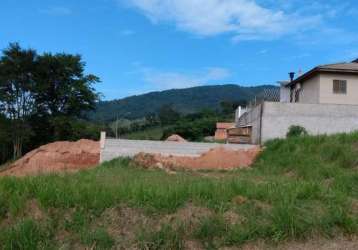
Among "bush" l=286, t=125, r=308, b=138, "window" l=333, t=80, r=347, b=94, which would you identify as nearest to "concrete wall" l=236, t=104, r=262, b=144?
"bush" l=286, t=125, r=308, b=138

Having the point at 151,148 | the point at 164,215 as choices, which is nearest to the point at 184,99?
the point at 151,148

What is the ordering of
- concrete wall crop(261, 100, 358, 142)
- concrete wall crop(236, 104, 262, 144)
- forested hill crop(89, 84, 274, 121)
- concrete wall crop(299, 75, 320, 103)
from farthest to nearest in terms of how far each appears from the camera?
forested hill crop(89, 84, 274, 121)
concrete wall crop(299, 75, 320, 103)
concrete wall crop(236, 104, 262, 144)
concrete wall crop(261, 100, 358, 142)

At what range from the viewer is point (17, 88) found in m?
42.7

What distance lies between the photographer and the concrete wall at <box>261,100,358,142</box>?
27.5 metres

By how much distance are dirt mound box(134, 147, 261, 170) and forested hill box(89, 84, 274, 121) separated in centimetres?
6942

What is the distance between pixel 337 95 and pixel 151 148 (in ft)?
44.0

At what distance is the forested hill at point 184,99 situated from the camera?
98.2 metres

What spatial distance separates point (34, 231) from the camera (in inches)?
249

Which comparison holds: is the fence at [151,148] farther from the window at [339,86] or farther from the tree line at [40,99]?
the tree line at [40,99]

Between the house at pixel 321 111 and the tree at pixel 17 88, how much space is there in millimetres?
22460

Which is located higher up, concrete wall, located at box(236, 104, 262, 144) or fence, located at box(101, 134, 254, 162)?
concrete wall, located at box(236, 104, 262, 144)

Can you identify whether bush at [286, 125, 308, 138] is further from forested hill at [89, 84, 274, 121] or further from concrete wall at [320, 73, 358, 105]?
forested hill at [89, 84, 274, 121]

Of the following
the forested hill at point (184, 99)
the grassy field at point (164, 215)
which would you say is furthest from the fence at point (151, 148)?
the forested hill at point (184, 99)

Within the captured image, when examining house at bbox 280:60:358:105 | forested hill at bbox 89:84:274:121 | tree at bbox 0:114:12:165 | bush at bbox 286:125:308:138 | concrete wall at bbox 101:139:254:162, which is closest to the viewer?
concrete wall at bbox 101:139:254:162
